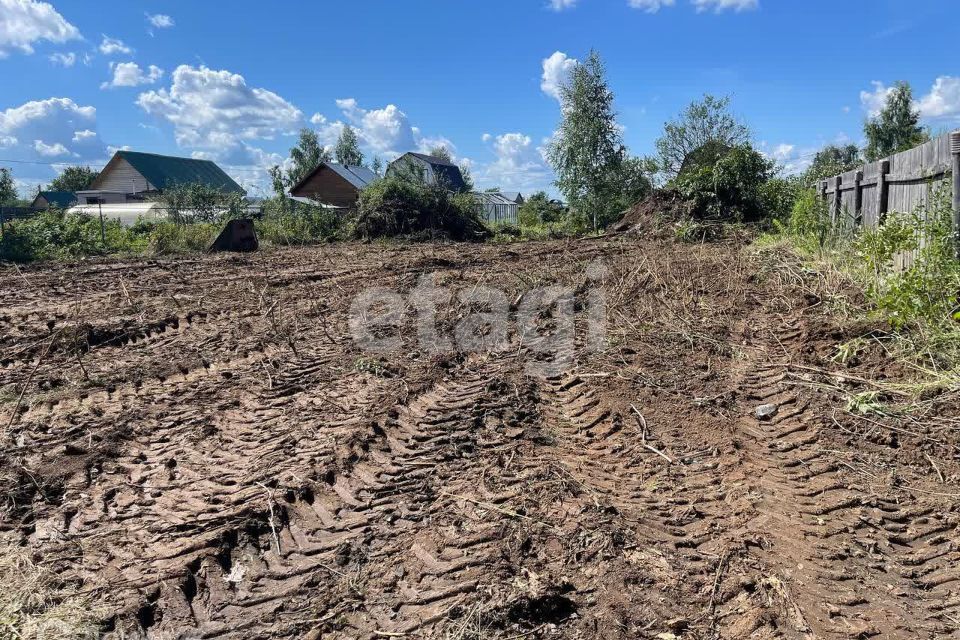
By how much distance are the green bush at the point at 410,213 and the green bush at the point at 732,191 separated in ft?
27.1

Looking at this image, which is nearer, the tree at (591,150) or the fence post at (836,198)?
the fence post at (836,198)

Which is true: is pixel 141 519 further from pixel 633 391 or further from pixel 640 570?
pixel 633 391

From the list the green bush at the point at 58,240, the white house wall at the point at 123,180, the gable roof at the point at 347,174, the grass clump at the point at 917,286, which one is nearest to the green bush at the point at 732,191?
the grass clump at the point at 917,286

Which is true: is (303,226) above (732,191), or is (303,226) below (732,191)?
below

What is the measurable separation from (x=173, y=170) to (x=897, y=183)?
157ft

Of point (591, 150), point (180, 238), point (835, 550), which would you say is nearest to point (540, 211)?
point (591, 150)

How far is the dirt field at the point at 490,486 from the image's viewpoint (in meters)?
2.74

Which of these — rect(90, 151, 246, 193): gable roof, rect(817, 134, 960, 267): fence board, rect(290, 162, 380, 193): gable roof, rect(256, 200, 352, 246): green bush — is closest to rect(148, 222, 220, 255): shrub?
rect(256, 200, 352, 246): green bush

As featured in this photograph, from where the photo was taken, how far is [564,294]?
8344mm

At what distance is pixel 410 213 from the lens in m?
22.0

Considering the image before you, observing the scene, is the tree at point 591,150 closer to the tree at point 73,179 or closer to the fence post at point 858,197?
the fence post at point 858,197

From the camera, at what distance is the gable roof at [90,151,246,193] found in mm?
42562

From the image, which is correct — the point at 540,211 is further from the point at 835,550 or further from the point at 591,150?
the point at 835,550

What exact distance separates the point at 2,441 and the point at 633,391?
494cm
